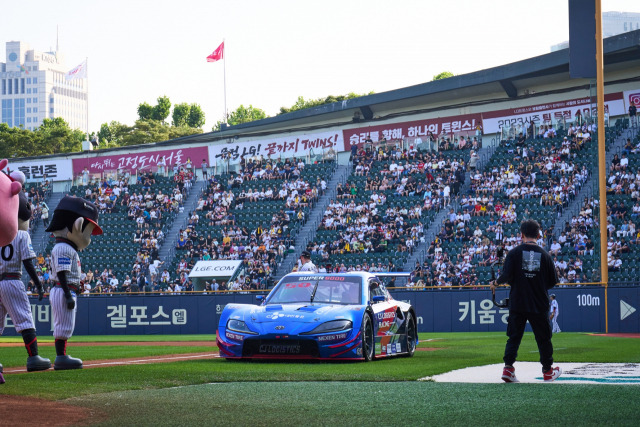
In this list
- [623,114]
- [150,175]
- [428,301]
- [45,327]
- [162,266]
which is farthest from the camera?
[150,175]

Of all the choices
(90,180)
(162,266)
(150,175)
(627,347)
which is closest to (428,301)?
(627,347)

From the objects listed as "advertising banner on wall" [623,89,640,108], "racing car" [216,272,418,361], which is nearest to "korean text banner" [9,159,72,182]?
"advertising banner on wall" [623,89,640,108]

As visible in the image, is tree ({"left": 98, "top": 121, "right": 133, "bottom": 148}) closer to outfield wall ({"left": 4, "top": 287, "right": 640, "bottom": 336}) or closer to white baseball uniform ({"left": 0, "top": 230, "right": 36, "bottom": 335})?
outfield wall ({"left": 4, "top": 287, "right": 640, "bottom": 336})

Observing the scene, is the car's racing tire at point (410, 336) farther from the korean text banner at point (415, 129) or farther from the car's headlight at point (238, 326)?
the korean text banner at point (415, 129)

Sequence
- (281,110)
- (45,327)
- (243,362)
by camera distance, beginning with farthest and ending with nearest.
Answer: (281,110) < (45,327) < (243,362)

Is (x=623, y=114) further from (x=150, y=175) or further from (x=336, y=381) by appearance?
(x=336, y=381)

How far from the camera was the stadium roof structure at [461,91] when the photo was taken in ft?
124

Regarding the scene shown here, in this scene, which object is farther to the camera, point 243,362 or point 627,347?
point 627,347

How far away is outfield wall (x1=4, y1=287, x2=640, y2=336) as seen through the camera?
26.5m

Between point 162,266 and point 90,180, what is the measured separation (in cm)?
1161

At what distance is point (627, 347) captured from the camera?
57.0 feet

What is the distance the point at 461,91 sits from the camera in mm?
42938

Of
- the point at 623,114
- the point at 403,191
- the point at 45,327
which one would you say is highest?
the point at 623,114

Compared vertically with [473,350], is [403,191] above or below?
above
